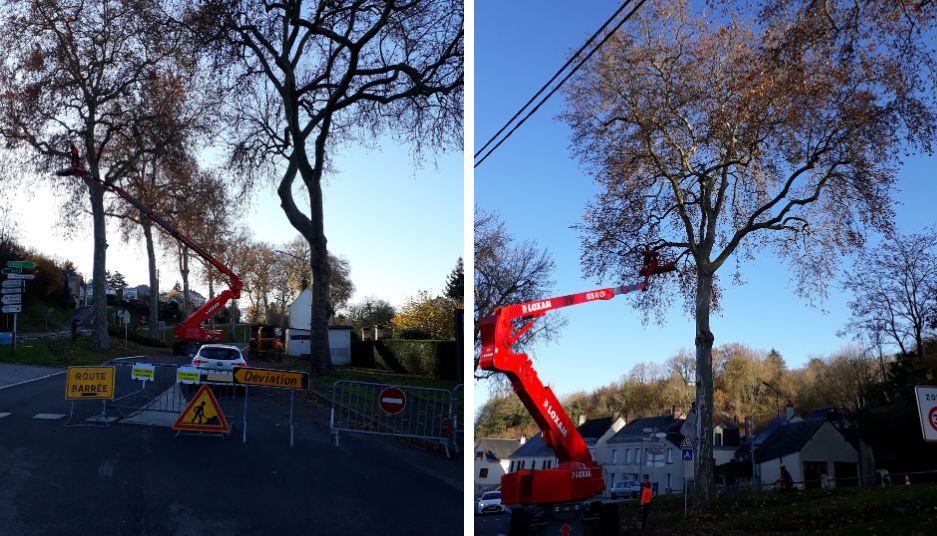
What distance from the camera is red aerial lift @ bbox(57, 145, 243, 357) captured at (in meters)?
4.47

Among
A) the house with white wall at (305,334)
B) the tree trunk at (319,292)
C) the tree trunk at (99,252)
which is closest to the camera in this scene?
the tree trunk at (99,252)

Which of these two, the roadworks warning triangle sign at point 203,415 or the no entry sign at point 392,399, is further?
the no entry sign at point 392,399

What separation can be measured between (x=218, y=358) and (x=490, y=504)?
8.55 ft

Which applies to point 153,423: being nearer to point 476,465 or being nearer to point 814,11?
point 476,465

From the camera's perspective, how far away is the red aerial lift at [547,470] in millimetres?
4938

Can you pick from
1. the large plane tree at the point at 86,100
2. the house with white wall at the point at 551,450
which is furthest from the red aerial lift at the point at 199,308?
the house with white wall at the point at 551,450

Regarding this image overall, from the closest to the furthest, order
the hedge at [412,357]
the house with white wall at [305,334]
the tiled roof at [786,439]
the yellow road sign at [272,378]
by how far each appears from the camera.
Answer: the tiled roof at [786,439]
the yellow road sign at [272,378]
the hedge at [412,357]
the house with white wall at [305,334]

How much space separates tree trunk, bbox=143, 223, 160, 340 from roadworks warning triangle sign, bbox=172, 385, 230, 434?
621mm

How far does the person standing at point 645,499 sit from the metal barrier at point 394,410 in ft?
5.44

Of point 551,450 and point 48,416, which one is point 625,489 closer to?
point 551,450

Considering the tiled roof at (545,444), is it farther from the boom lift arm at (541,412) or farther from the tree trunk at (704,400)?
the tree trunk at (704,400)

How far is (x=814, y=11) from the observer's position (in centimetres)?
442

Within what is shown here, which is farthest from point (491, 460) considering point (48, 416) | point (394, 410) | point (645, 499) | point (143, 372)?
point (48, 416)

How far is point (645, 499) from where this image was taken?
5.03m
